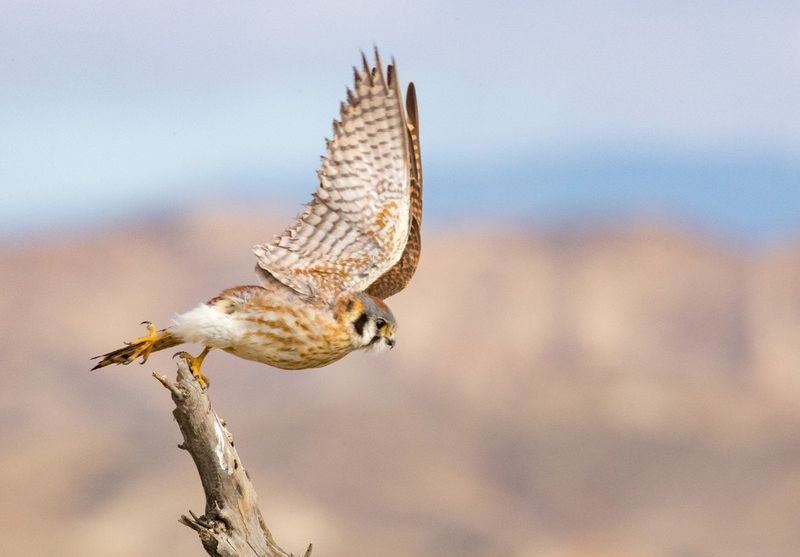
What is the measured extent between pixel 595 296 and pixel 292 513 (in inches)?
2628

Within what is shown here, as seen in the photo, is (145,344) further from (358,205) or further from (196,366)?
(358,205)

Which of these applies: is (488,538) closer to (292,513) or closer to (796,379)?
(292,513)

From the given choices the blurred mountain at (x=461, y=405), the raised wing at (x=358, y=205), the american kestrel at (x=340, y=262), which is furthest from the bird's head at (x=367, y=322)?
the blurred mountain at (x=461, y=405)

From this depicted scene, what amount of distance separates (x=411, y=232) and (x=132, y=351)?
3.28 meters

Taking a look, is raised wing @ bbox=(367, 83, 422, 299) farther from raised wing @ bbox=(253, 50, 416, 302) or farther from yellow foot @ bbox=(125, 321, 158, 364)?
yellow foot @ bbox=(125, 321, 158, 364)

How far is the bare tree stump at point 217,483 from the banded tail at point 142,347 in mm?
432

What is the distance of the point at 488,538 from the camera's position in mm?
70500

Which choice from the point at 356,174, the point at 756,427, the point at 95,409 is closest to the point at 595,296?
the point at 756,427

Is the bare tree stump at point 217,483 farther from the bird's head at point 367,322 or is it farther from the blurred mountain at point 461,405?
the blurred mountain at point 461,405

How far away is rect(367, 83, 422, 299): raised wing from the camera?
36.6 ft

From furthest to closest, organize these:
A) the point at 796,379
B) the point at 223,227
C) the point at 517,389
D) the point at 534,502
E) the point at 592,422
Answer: the point at 223,227, the point at 796,379, the point at 517,389, the point at 592,422, the point at 534,502

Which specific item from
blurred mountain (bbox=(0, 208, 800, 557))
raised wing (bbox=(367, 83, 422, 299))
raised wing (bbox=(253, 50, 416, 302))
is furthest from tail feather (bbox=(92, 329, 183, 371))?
blurred mountain (bbox=(0, 208, 800, 557))

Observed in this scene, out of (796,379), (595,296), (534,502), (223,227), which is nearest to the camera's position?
(534,502)

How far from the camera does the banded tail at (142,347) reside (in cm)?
884
